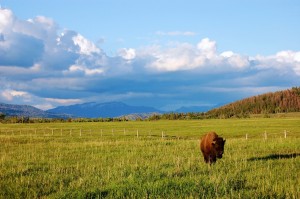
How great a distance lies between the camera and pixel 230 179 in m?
15.9

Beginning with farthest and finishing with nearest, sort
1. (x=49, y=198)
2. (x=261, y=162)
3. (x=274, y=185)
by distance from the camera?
(x=261, y=162) → (x=274, y=185) → (x=49, y=198)

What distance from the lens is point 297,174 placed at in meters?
17.2

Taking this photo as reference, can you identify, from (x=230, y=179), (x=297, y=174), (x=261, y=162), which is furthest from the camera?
(x=261, y=162)

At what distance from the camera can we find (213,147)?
20438mm

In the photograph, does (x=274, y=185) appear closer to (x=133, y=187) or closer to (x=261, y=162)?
(x=133, y=187)

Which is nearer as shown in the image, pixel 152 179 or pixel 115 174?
pixel 152 179

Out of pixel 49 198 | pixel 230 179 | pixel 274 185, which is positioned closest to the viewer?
pixel 49 198

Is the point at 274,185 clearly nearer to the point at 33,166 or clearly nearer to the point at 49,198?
the point at 49,198

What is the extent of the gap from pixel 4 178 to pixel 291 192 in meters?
12.0

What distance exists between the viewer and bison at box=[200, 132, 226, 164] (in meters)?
20.4

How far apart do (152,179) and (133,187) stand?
1733 millimetres

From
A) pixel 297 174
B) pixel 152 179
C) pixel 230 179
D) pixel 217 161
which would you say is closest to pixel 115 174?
pixel 152 179

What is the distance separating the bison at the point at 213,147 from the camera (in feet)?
Answer: 66.9

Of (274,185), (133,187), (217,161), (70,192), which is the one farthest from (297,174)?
(70,192)
